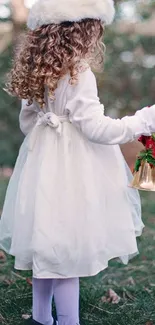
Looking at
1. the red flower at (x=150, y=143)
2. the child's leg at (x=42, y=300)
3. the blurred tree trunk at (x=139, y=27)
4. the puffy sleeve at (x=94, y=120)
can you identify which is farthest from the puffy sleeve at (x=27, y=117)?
the blurred tree trunk at (x=139, y=27)

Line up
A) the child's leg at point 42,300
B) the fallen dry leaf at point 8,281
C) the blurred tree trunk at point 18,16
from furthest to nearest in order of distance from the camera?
1. the blurred tree trunk at point 18,16
2. the fallen dry leaf at point 8,281
3. the child's leg at point 42,300

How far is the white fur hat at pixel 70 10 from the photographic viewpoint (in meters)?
2.08

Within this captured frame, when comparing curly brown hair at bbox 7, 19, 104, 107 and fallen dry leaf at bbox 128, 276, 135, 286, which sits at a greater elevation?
curly brown hair at bbox 7, 19, 104, 107

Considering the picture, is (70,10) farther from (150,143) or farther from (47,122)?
(150,143)

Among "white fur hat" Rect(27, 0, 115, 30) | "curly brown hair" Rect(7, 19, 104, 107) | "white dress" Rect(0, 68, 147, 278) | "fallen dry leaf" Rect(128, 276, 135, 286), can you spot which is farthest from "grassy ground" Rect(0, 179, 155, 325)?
"white fur hat" Rect(27, 0, 115, 30)

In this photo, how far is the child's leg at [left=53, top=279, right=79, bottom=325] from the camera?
2205 mm

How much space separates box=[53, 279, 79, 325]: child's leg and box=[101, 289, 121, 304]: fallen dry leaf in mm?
694

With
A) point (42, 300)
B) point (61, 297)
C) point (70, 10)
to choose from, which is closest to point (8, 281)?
point (42, 300)

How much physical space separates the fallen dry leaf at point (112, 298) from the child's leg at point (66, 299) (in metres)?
0.69

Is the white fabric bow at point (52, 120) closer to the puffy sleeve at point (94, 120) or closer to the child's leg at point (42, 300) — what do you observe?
the puffy sleeve at point (94, 120)

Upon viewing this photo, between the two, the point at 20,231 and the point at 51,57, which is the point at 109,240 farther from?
the point at 51,57

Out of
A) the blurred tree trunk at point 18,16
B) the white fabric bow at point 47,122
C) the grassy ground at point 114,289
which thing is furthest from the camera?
the blurred tree trunk at point 18,16

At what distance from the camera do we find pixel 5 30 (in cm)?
412

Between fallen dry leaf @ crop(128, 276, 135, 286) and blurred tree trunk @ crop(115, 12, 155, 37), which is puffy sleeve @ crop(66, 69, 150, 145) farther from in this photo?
blurred tree trunk @ crop(115, 12, 155, 37)
